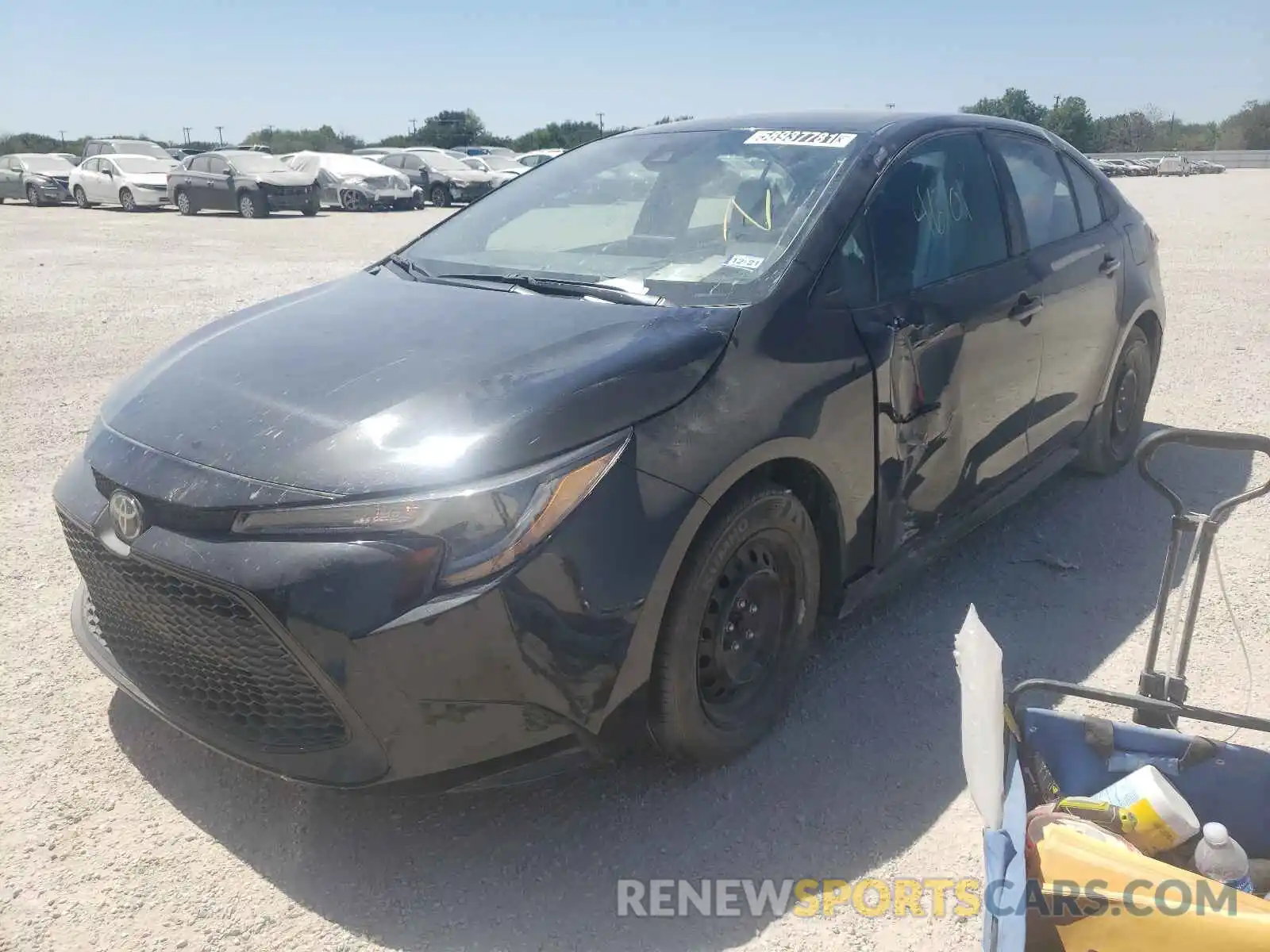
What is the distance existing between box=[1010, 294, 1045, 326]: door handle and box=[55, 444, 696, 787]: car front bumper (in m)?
1.82

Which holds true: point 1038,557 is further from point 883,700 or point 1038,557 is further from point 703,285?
point 703,285

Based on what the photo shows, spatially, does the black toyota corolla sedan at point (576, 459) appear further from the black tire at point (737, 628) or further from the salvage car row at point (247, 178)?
the salvage car row at point (247, 178)

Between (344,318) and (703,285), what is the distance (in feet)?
3.39

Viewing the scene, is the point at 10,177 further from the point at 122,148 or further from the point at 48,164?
the point at 122,148

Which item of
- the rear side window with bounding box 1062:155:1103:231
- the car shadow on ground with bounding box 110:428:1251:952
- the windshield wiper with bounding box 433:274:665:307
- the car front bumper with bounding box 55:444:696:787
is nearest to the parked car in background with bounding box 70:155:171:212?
the rear side window with bounding box 1062:155:1103:231

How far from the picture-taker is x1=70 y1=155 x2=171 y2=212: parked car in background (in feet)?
76.8

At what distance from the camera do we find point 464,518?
2.06 metres

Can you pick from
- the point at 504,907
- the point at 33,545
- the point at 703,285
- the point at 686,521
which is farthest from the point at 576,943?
the point at 33,545

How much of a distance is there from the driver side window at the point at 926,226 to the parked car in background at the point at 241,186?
20505mm

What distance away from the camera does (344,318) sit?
9.50ft

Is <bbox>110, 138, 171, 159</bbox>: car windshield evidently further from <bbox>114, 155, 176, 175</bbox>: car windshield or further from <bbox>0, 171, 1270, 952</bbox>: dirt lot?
<bbox>0, 171, 1270, 952</bbox>: dirt lot

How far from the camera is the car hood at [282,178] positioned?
70.1 feet

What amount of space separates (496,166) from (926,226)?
26.4m

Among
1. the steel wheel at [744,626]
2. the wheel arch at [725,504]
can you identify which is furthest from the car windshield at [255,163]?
the steel wheel at [744,626]
